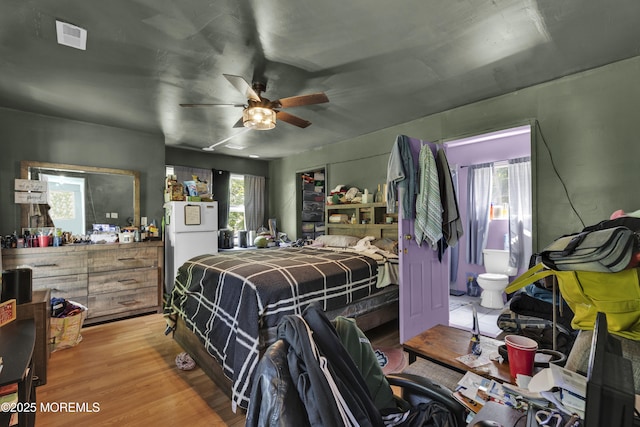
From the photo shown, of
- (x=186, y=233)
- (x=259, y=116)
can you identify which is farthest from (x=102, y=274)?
(x=259, y=116)

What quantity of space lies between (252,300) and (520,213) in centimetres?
407

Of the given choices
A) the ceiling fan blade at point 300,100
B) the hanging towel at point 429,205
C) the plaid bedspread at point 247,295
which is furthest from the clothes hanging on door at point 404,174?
the ceiling fan blade at point 300,100

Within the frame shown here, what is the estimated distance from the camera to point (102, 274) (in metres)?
3.65

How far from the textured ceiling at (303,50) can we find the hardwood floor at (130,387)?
2563mm

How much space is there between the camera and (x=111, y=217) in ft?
13.5

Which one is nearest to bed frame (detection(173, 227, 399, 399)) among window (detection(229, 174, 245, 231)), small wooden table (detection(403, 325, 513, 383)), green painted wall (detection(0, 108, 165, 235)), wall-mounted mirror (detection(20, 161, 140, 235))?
small wooden table (detection(403, 325, 513, 383))

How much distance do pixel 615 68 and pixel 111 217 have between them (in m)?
5.82

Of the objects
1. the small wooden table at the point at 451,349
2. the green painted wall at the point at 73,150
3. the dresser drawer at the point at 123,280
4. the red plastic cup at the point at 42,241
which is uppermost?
the green painted wall at the point at 73,150

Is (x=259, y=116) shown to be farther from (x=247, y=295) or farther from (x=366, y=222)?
(x=366, y=222)

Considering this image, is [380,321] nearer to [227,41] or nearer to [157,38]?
[227,41]

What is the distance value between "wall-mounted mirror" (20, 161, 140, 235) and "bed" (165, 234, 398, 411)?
188cm

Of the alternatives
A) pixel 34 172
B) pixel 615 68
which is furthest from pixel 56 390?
pixel 615 68

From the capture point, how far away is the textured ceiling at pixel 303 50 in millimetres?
1815

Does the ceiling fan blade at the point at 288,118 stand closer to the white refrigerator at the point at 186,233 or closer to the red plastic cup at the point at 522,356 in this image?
the white refrigerator at the point at 186,233
